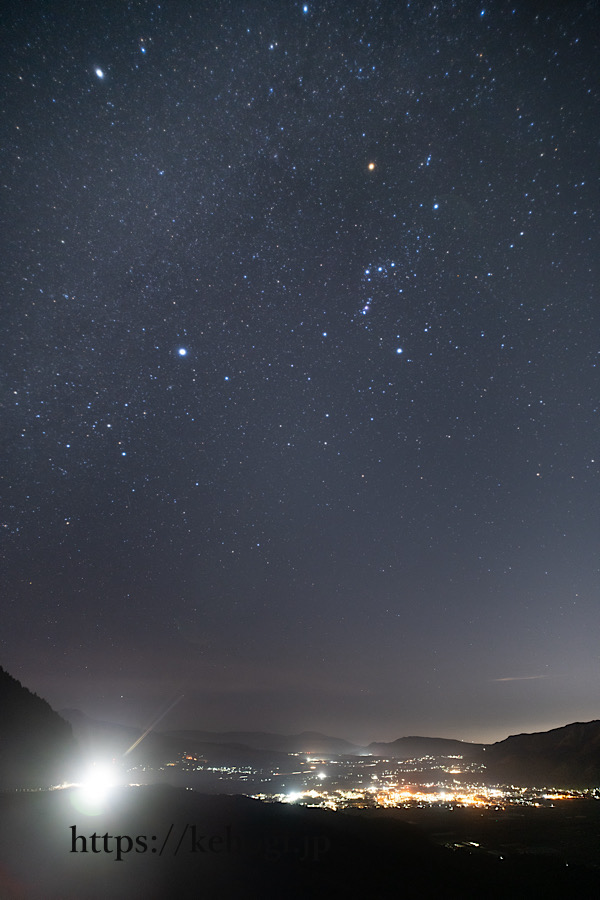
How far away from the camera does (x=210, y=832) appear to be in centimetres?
3105

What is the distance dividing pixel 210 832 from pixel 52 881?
1545 cm

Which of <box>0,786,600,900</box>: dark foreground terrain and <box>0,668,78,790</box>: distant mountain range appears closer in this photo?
<box>0,786,600,900</box>: dark foreground terrain

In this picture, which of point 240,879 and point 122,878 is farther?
point 240,879

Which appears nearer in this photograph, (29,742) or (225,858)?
(225,858)

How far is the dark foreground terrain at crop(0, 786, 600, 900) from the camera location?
65.8 feet

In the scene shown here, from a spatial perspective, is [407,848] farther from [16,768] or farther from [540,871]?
[16,768]

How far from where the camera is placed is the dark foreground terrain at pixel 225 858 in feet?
65.8

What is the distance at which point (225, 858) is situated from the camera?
2505 cm

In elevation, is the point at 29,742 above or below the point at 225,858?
above

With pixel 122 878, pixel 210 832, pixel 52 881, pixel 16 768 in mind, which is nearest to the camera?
pixel 52 881

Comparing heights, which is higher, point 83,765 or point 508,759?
point 83,765

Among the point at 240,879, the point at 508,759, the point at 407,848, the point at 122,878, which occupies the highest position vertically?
the point at 122,878

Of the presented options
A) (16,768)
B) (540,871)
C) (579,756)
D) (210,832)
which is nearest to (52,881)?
(210,832)

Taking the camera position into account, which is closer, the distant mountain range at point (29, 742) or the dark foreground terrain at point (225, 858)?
the dark foreground terrain at point (225, 858)
